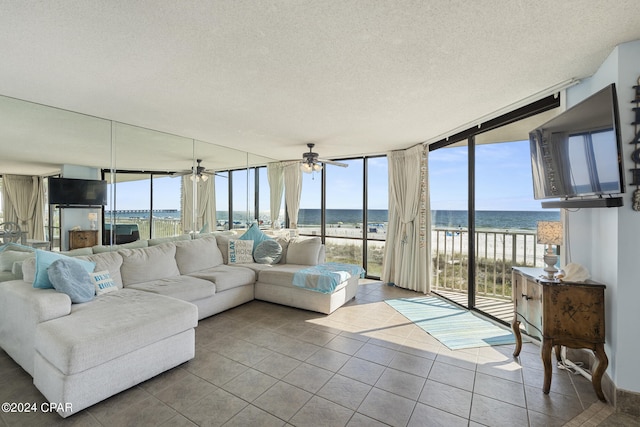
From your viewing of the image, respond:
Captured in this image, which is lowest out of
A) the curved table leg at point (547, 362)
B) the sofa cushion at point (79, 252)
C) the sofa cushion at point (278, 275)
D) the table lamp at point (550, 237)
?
→ the curved table leg at point (547, 362)

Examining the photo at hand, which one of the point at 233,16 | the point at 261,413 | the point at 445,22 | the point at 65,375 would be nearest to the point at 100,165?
the point at 65,375

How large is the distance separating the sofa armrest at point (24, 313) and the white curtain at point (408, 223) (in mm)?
4396

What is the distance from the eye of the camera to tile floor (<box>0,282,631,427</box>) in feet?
5.78

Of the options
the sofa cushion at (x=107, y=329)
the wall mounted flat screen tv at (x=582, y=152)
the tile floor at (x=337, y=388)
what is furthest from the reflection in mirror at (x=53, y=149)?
the wall mounted flat screen tv at (x=582, y=152)

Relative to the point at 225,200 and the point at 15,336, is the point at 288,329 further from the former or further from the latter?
the point at 225,200

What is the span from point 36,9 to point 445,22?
2.27 meters

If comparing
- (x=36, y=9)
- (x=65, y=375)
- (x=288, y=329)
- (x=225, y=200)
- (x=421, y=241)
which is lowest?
(x=288, y=329)

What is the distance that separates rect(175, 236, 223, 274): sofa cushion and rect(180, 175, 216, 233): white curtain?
1.29 feet

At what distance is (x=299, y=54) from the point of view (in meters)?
1.95

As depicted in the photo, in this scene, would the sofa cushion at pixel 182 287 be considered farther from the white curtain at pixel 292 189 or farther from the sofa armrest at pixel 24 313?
the white curtain at pixel 292 189

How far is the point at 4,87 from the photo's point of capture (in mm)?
2492

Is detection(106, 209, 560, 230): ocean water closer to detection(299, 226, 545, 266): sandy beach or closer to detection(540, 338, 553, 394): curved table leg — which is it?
detection(299, 226, 545, 266): sandy beach

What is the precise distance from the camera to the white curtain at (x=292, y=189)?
6.09m

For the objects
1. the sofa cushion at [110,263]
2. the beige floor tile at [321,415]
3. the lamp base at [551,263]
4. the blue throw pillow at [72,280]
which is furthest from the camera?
the sofa cushion at [110,263]
